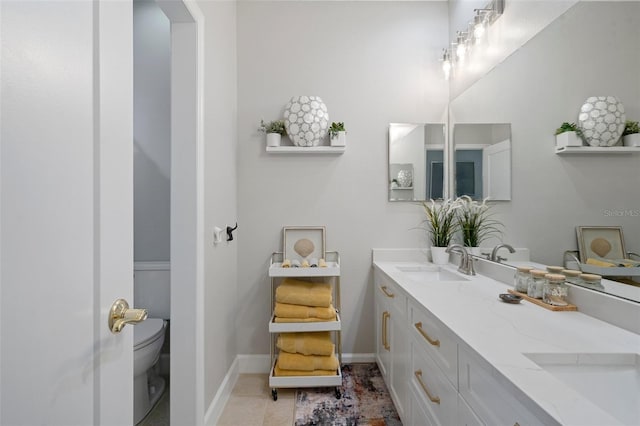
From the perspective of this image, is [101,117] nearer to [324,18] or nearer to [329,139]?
[329,139]

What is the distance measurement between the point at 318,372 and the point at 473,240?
4.39ft

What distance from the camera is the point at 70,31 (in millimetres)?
520

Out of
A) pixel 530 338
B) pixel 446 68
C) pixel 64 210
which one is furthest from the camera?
pixel 446 68

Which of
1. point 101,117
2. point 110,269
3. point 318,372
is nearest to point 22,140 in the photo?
point 101,117

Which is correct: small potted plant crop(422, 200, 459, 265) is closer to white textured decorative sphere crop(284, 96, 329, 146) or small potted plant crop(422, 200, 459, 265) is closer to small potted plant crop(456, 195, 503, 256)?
small potted plant crop(456, 195, 503, 256)

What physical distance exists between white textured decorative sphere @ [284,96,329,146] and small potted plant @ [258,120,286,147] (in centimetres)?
5

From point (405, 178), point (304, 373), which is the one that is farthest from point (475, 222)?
point (304, 373)

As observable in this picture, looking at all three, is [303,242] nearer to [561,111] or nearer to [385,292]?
[385,292]

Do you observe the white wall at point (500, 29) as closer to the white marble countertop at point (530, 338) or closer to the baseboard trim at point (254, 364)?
the white marble countertop at point (530, 338)

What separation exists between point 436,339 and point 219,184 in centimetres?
143

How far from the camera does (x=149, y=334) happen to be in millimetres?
1701

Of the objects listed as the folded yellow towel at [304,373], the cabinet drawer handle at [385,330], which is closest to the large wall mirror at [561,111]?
the cabinet drawer handle at [385,330]

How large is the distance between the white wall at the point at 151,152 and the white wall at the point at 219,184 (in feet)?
1.51

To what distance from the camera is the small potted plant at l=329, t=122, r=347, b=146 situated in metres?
2.17
